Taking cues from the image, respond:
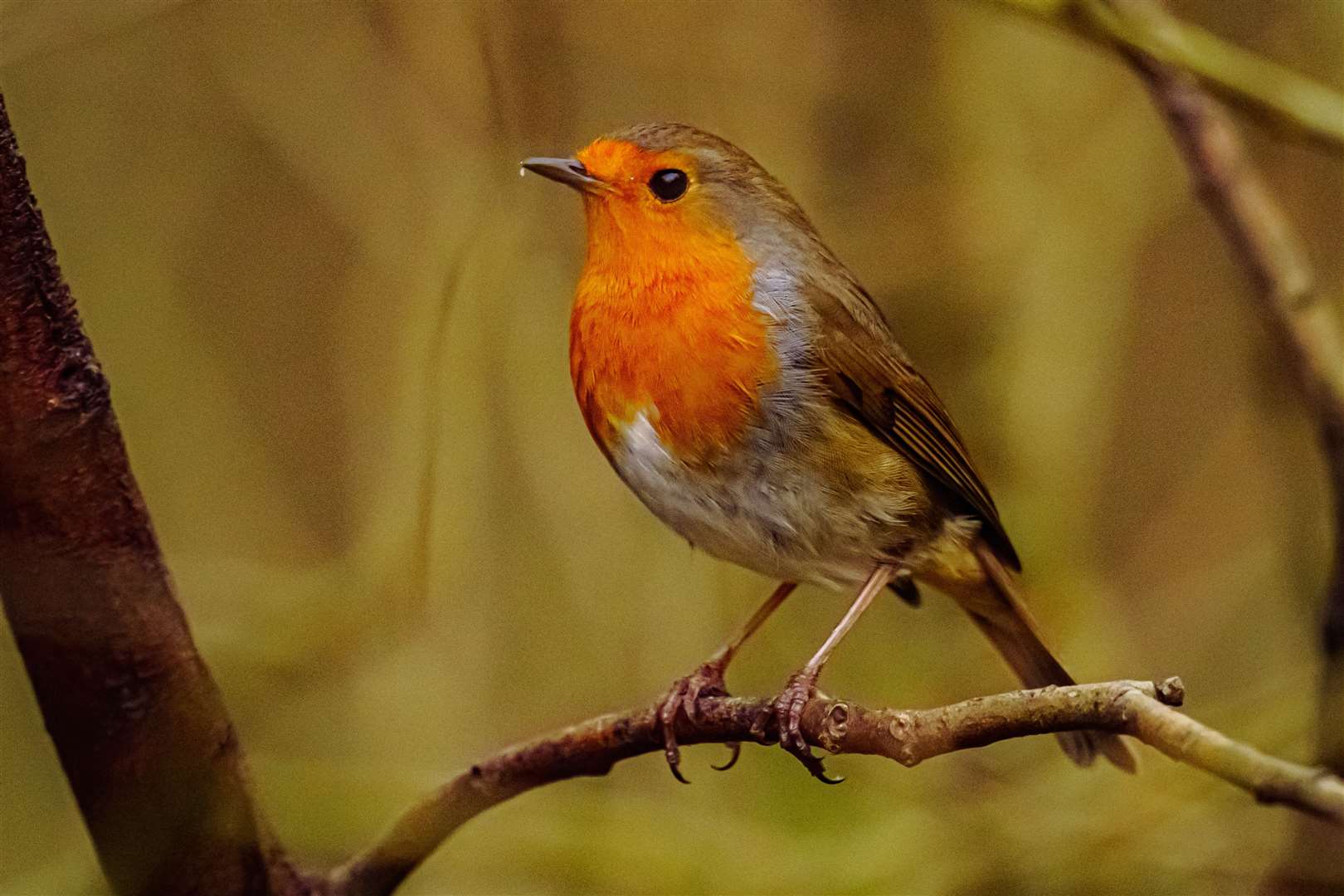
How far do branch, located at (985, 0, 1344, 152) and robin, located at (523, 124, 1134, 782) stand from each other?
45cm

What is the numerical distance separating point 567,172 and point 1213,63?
3.04 feet

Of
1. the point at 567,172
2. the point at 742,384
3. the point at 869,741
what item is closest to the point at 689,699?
the point at 742,384

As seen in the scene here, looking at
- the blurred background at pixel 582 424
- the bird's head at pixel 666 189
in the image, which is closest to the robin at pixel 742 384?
the bird's head at pixel 666 189

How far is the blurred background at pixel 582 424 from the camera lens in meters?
1.86

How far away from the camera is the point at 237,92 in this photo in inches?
75.9

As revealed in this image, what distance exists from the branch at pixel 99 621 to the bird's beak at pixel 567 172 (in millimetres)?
475

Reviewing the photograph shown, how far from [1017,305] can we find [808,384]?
0.86m

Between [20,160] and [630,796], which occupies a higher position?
[20,160]

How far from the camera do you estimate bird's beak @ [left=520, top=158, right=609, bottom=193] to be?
56.2 inches

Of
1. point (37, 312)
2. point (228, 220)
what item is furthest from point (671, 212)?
point (228, 220)

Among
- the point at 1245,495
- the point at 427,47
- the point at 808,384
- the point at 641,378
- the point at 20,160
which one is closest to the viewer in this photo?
the point at 20,160

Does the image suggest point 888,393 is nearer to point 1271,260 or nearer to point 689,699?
point 689,699

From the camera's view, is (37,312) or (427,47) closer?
(37,312)

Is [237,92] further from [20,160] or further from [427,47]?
[20,160]
